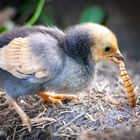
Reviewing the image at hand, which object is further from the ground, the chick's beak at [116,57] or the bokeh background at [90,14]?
the bokeh background at [90,14]

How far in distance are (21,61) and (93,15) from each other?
3.14 m

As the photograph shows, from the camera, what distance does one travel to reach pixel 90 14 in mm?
6504

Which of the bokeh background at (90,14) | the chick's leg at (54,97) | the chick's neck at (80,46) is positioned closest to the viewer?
the chick's neck at (80,46)

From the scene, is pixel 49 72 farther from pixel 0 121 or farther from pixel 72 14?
pixel 72 14

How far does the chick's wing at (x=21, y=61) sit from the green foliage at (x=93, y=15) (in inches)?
116

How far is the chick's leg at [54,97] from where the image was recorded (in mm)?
3895

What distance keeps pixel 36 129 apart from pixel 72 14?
368 cm

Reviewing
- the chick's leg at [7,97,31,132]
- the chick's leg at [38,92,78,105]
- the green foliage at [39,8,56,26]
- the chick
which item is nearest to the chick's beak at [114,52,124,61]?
the chick

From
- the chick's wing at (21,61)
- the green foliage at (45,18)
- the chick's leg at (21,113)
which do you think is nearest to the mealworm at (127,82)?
the chick's wing at (21,61)

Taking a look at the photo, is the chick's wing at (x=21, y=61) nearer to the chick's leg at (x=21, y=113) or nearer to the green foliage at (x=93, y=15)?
the chick's leg at (x=21, y=113)

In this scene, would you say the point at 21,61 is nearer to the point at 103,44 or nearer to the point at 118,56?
the point at 103,44

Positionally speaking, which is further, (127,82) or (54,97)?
(54,97)

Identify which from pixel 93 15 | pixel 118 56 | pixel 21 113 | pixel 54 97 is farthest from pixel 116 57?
pixel 93 15

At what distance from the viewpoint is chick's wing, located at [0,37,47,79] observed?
3.46 metres
